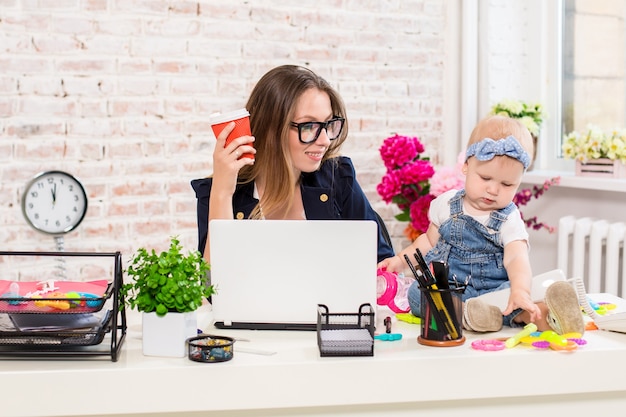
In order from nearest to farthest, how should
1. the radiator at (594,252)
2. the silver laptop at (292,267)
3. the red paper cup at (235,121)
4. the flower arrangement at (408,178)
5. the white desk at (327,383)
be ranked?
the white desk at (327,383)
the silver laptop at (292,267)
the red paper cup at (235,121)
the radiator at (594,252)
the flower arrangement at (408,178)

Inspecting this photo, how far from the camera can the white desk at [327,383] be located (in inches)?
52.6

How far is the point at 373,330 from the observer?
4.85ft

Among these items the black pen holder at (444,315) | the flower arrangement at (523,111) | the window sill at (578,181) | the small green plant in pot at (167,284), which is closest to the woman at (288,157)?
the small green plant in pot at (167,284)

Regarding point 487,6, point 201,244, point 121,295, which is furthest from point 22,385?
point 487,6

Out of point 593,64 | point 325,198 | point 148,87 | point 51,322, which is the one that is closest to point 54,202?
point 148,87

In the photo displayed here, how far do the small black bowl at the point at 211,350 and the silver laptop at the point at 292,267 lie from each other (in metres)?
0.17

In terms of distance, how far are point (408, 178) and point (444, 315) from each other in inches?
73.0

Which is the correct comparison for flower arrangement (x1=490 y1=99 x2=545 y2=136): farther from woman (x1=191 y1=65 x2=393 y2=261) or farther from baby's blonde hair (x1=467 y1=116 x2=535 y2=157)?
baby's blonde hair (x1=467 y1=116 x2=535 y2=157)

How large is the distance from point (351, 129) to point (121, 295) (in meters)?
2.32

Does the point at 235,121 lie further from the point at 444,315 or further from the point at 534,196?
the point at 534,196

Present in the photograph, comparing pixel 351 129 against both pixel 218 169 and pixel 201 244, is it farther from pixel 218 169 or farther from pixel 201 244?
pixel 218 169

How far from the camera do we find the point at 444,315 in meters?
1.51

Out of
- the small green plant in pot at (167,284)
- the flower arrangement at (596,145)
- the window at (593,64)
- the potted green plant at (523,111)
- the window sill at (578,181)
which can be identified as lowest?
the small green plant in pot at (167,284)

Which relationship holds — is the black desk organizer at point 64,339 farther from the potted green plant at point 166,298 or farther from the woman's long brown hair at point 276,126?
the woman's long brown hair at point 276,126
